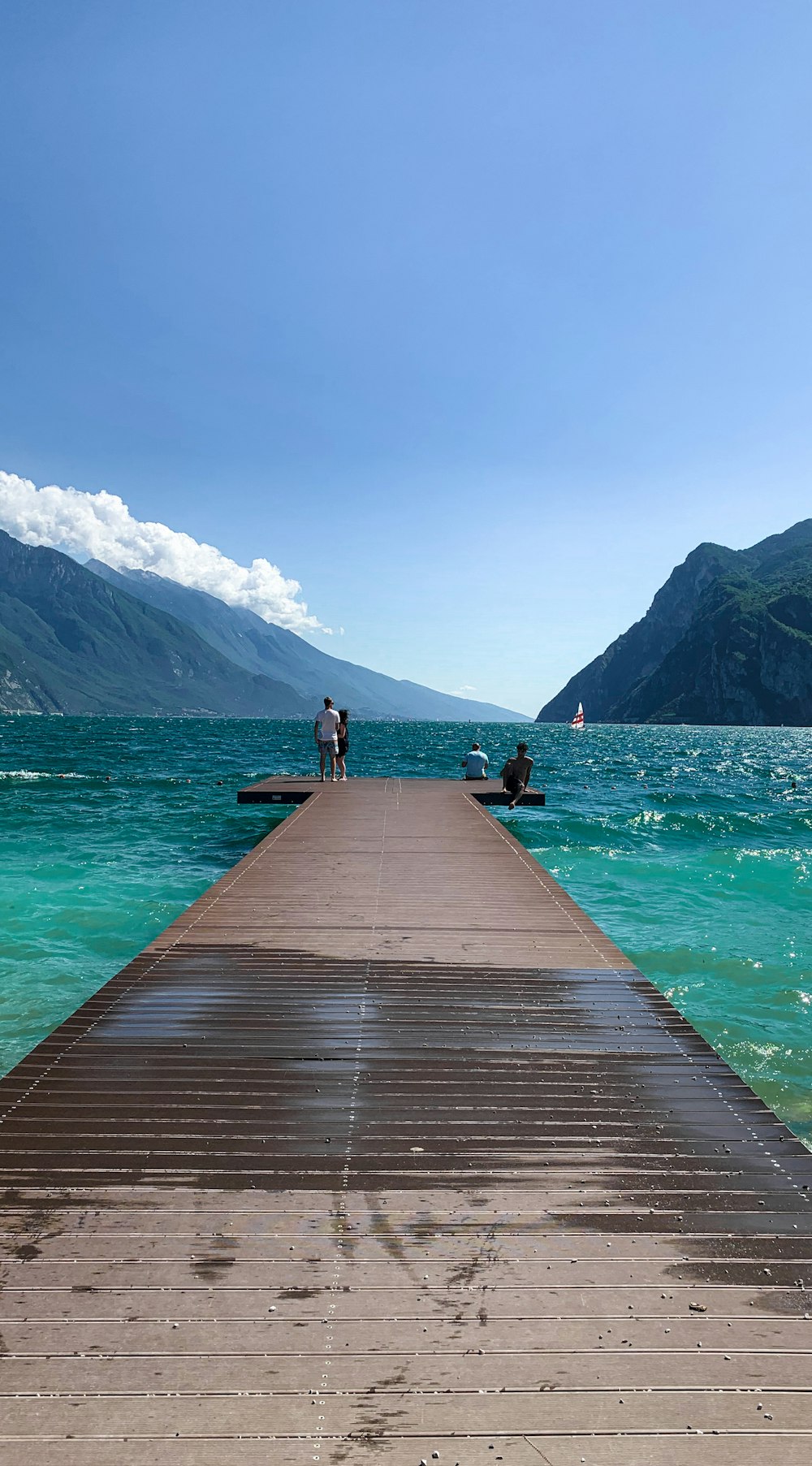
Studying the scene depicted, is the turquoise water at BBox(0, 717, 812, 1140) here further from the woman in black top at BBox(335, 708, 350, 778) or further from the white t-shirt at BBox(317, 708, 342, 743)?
the white t-shirt at BBox(317, 708, 342, 743)

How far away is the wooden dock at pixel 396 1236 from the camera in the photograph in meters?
2.20

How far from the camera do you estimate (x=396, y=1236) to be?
294cm

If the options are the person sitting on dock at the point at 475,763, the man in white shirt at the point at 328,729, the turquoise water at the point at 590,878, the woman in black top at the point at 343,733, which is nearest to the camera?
the turquoise water at the point at 590,878

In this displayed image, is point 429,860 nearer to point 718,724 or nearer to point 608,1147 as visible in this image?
point 608,1147

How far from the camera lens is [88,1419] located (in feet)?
7.16

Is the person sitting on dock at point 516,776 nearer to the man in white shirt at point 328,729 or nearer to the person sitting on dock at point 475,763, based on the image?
the person sitting on dock at point 475,763

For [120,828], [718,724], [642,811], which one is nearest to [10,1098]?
[120,828]

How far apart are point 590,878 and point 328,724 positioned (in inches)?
284

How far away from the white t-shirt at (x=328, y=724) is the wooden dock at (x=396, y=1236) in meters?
12.7

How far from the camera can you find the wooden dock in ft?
7.22

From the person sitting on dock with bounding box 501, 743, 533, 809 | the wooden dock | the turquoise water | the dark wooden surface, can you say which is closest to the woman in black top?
the dark wooden surface

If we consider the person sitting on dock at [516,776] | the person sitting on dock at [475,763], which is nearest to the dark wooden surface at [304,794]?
the person sitting on dock at [516,776]

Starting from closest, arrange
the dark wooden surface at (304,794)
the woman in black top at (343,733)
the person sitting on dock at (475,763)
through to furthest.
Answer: the dark wooden surface at (304,794) → the woman in black top at (343,733) → the person sitting on dock at (475,763)

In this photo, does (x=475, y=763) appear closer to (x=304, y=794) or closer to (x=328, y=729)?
(x=328, y=729)
